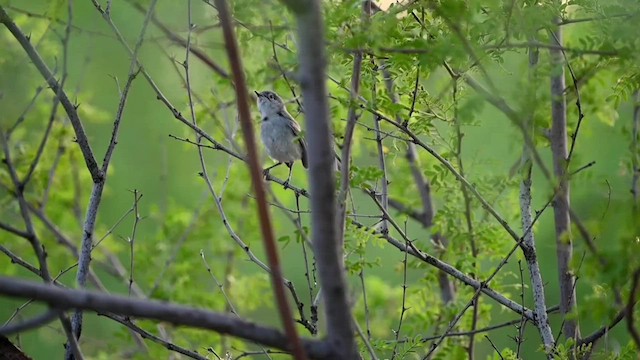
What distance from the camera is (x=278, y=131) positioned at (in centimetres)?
583

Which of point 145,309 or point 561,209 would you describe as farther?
point 561,209

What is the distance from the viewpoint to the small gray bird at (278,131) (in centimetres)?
576

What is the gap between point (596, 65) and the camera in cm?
365

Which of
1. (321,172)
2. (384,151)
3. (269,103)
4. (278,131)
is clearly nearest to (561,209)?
(384,151)

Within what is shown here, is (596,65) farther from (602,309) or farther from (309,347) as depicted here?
(309,347)

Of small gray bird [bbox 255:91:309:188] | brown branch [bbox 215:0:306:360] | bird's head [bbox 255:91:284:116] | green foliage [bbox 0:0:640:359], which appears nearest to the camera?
brown branch [bbox 215:0:306:360]

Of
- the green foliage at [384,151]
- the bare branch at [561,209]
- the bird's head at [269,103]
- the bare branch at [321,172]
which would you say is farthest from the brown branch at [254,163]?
the bird's head at [269,103]

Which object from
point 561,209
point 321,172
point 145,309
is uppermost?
point 561,209

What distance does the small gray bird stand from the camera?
576cm

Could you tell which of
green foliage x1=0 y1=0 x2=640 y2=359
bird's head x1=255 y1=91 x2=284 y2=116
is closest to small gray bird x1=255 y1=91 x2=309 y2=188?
bird's head x1=255 y1=91 x2=284 y2=116

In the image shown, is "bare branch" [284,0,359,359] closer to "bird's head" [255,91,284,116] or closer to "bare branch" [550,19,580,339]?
"bare branch" [550,19,580,339]

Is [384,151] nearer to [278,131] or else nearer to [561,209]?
[561,209]

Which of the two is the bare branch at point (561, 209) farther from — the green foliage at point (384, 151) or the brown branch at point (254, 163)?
the brown branch at point (254, 163)

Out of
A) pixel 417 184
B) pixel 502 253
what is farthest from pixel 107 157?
pixel 417 184
